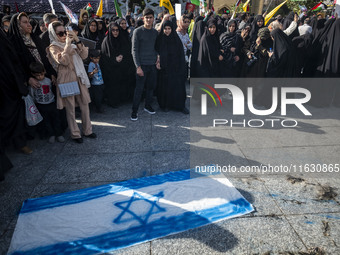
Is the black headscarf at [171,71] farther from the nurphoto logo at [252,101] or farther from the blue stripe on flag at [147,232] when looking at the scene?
the blue stripe on flag at [147,232]

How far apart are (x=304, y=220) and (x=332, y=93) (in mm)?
4415

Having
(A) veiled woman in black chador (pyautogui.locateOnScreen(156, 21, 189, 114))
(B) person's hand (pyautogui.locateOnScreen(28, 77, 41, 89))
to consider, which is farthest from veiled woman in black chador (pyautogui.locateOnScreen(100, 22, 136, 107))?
(B) person's hand (pyautogui.locateOnScreen(28, 77, 41, 89))

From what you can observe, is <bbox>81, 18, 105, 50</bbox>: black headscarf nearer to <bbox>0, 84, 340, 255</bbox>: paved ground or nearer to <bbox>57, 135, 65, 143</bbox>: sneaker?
<bbox>0, 84, 340, 255</bbox>: paved ground

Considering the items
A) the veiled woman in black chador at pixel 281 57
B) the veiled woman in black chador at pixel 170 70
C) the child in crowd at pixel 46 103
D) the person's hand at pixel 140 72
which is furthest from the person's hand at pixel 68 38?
the veiled woman in black chador at pixel 281 57

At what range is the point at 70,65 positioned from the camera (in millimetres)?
3865

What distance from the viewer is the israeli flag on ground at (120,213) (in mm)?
2273

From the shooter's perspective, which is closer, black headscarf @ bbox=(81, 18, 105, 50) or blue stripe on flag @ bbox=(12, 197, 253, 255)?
blue stripe on flag @ bbox=(12, 197, 253, 255)

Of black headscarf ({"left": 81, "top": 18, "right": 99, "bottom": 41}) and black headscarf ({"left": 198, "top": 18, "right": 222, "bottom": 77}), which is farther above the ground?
black headscarf ({"left": 81, "top": 18, "right": 99, "bottom": 41})

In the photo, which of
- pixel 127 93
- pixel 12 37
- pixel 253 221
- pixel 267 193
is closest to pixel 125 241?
pixel 253 221

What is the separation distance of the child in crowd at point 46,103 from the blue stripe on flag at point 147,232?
2.37 m

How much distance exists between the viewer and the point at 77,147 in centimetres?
410

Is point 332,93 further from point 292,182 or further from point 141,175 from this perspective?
point 141,175

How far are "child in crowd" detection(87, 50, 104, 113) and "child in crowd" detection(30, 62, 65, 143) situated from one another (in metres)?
1.13

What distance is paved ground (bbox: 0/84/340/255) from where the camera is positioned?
2.28 metres
